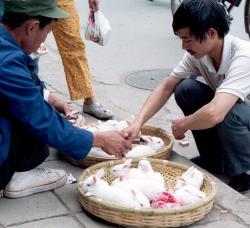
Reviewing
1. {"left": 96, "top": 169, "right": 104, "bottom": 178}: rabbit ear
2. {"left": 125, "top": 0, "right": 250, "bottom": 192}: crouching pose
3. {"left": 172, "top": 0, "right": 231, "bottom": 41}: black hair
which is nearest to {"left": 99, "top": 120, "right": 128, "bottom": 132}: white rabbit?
{"left": 125, "top": 0, "right": 250, "bottom": 192}: crouching pose

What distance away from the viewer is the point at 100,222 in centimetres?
278

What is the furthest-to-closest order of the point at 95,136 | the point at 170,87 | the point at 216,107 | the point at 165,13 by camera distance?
the point at 165,13 < the point at 170,87 < the point at 216,107 < the point at 95,136

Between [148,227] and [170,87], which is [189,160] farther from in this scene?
[148,227]

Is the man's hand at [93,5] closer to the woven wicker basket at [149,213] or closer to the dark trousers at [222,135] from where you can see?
the dark trousers at [222,135]

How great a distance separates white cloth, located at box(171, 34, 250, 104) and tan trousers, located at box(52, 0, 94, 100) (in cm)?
102

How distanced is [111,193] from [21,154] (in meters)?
0.48

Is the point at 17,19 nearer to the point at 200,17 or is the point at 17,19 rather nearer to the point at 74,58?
the point at 200,17

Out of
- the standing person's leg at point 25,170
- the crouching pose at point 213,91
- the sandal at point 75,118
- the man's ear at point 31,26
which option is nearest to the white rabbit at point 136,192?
the standing person's leg at point 25,170

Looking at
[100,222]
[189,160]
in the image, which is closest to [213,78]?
[189,160]

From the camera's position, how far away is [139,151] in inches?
133

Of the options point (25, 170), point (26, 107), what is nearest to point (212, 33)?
point (26, 107)

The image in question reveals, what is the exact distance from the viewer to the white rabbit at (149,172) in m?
2.94

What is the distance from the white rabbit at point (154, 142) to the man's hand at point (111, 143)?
0.56 m

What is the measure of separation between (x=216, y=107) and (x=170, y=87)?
581mm
